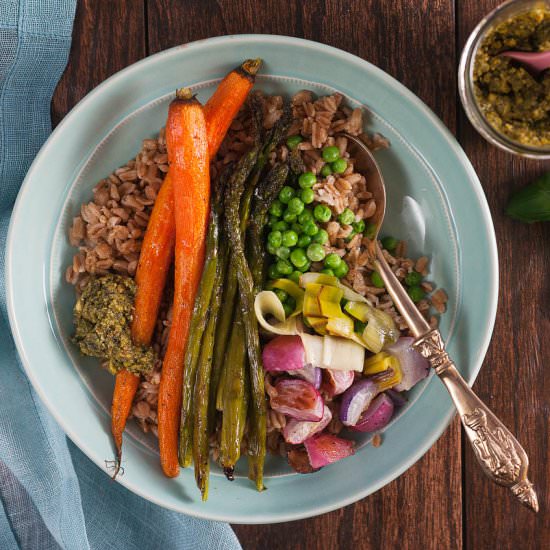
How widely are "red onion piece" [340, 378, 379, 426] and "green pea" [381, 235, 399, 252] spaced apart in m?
0.52

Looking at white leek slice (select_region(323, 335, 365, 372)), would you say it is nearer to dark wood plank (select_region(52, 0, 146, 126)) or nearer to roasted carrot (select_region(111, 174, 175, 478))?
roasted carrot (select_region(111, 174, 175, 478))

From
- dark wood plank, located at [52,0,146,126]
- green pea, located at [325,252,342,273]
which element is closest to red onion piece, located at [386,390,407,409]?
green pea, located at [325,252,342,273]

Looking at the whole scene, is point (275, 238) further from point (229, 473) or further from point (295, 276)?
point (229, 473)

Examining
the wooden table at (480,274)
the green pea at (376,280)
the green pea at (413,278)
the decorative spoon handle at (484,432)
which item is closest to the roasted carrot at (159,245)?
the wooden table at (480,274)

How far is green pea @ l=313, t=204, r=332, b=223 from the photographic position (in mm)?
2277

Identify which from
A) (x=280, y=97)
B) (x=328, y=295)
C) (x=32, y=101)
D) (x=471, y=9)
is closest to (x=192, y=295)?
(x=328, y=295)

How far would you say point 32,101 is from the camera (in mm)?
2434

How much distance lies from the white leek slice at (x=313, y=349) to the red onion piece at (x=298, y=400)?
9cm

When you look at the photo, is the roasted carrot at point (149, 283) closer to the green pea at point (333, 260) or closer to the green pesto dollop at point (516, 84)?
the green pea at point (333, 260)

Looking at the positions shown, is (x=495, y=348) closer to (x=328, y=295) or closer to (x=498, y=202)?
(x=498, y=202)

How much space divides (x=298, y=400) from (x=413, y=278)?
655 mm

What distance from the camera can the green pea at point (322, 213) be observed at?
2.28 metres

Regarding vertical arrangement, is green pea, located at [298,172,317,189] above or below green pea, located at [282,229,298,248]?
above

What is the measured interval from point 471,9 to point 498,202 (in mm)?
770
